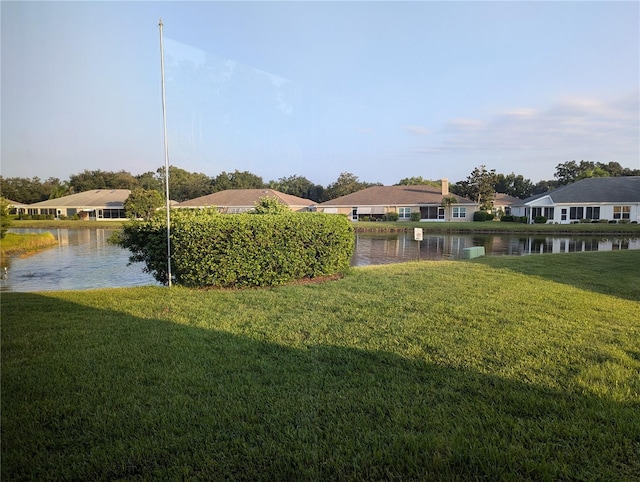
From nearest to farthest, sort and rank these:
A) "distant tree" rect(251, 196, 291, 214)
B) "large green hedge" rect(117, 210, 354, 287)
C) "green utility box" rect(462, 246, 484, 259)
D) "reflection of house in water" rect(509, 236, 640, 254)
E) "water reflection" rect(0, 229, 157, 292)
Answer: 1. "large green hedge" rect(117, 210, 354, 287)
2. "distant tree" rect(251, 196, 291, 214)
3. "water reflection" rect(0, 229, 157, 292)
4. "green utility box" rect(462, 246, 484, 259)
5. "reflection of house in water" rect(509, 236, 640, 254)

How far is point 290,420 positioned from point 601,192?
4700 cm

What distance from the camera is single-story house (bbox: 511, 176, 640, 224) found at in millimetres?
38625

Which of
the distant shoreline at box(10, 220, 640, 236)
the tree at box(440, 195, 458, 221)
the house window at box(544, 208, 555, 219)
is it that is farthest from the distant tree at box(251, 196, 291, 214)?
the house window at box(544, 208, 555, 219)

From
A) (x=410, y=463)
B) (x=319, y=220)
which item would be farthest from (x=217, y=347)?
(x=319, y=220)

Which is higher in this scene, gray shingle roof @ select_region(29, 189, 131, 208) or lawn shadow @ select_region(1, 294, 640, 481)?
gray shingle roof @ select_region(29, 189, 131, 208)

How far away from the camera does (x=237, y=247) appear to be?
7.84m

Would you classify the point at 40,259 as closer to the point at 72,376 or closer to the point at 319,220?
the point at 319,220

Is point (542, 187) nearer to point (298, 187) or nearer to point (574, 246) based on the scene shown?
point (298, 187)

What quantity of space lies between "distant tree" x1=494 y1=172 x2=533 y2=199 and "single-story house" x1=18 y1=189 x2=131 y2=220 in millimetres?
56265

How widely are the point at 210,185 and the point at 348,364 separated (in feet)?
194

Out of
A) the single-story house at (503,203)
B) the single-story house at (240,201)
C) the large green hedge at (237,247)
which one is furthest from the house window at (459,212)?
the large green hedge at (237,247)

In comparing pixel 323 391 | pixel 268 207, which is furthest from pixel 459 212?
pixel 323 391

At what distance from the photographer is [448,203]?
45.4 meters

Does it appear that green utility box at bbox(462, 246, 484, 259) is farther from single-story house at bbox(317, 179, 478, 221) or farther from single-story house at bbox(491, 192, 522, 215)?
single-story house at bbox(491, 192, 522, 215)
